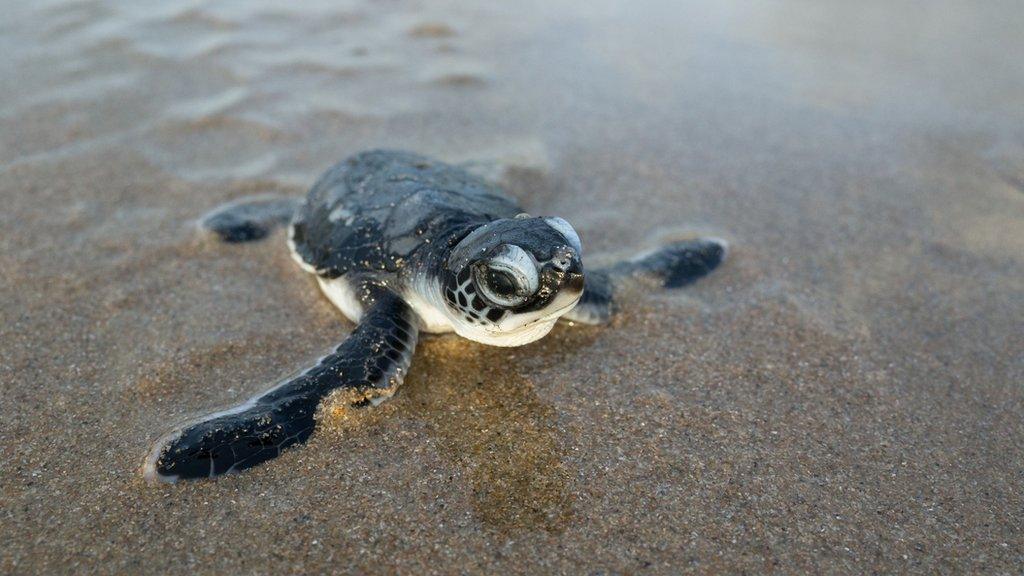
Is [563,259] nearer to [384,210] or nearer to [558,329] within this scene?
[558,329]

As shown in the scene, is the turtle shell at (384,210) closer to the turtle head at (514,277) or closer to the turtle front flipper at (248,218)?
the turtle front flipper at (248,218)

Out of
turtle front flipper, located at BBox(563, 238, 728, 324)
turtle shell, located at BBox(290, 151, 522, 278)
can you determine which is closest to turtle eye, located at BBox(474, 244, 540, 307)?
turtle shell, located at BBox(290, 151, 522, 278)

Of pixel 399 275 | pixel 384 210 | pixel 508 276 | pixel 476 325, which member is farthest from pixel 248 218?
pixel 508 276

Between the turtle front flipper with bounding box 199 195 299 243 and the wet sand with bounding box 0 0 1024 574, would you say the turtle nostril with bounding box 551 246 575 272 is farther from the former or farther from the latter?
the turtle front flipper with bounding box 199 195 299 243

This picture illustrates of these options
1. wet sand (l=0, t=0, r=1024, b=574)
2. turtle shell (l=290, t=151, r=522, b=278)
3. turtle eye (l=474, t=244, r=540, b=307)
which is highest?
turtle eye (l=474, t=244, r=540, b=307)

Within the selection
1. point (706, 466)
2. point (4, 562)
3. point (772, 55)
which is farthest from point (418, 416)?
point (772, 55)

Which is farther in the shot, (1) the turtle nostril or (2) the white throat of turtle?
(2) the white throat of turtle

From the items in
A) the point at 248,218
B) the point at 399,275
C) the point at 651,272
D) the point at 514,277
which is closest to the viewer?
the point at 514,277
